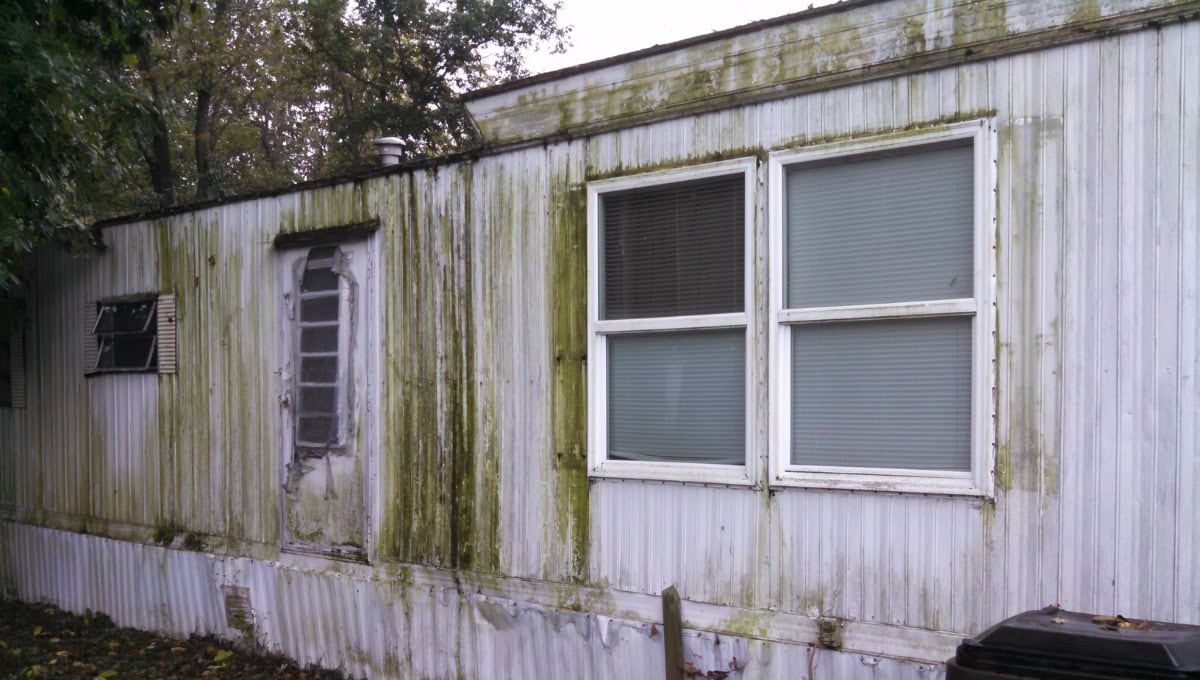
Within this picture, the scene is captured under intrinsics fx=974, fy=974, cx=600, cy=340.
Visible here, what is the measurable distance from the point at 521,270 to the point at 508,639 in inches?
79.2

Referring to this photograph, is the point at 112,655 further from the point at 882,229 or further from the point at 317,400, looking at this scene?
the point at 882,229

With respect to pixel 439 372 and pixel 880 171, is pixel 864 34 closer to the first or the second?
pixel 880 171

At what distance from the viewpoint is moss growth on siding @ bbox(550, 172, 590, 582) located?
502 cm

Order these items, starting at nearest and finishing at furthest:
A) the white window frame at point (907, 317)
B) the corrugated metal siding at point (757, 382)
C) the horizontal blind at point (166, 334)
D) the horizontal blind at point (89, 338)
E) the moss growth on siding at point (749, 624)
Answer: the corrugated metal siding at point (757, 382) → the white window frame at point (907, 317) → the moss growth on siding at point (749, 624) → the horizontal blind at point (166, 334) → the horizontal blind at point (89, 338)

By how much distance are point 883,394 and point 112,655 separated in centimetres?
579

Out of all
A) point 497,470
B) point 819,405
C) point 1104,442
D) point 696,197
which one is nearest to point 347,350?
point 497,470

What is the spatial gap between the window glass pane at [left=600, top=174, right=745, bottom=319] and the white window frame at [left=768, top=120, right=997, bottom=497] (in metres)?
Answer: 0.22

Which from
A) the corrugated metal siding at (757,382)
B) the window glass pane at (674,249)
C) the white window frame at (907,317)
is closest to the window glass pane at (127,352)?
the corrugated metal siding at (757,382)

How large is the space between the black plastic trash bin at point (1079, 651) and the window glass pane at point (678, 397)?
1661 mm

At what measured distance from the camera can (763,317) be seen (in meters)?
4.41

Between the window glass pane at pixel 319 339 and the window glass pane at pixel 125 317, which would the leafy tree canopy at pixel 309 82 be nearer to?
the window glass pane at pixel 125 317

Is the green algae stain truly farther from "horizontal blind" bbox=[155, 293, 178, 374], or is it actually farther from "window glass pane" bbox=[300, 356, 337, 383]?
"horizontal blind" bbox=[155, 293, 178, 374]

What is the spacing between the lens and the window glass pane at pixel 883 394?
395 centimetres

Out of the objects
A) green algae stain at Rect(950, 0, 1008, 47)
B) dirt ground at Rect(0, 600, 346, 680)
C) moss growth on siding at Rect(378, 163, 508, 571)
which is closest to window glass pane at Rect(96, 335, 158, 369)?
dirt ground at Rect(0, 600, 346, 680)
